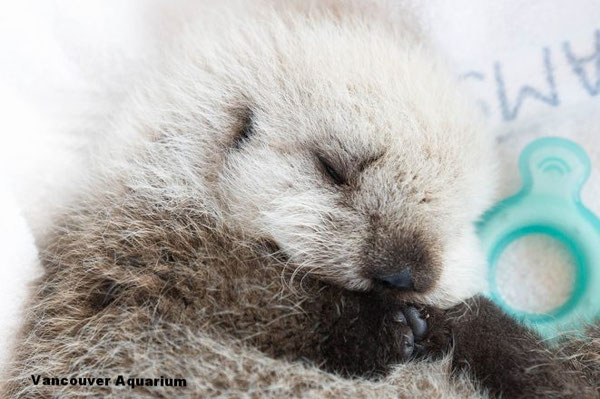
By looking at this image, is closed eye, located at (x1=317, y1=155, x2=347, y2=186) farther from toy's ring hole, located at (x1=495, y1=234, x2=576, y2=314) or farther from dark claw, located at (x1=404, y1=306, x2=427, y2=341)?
toy's ring hole, located at (x1=495, y1=234, x2=576, y2=314)

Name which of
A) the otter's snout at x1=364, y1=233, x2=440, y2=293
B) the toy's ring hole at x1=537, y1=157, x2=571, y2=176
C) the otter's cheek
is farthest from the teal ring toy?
the otter's snout at x1=364, y1=233, x2=440, y2=293

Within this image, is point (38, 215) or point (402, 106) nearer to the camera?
point (402, 106)

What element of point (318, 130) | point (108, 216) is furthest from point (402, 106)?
point (108, 216)

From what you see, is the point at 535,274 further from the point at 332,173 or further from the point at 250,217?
the point at 250,217

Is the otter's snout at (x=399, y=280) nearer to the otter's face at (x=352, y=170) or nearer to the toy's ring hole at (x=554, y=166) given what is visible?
the otter's face at (x=352, y=170)

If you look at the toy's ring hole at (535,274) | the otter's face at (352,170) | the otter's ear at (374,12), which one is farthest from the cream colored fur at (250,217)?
the toy's ring hole at (535,274)

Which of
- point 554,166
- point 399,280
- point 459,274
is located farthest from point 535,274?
point 399,280

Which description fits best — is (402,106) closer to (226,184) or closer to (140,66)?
(226,184)
